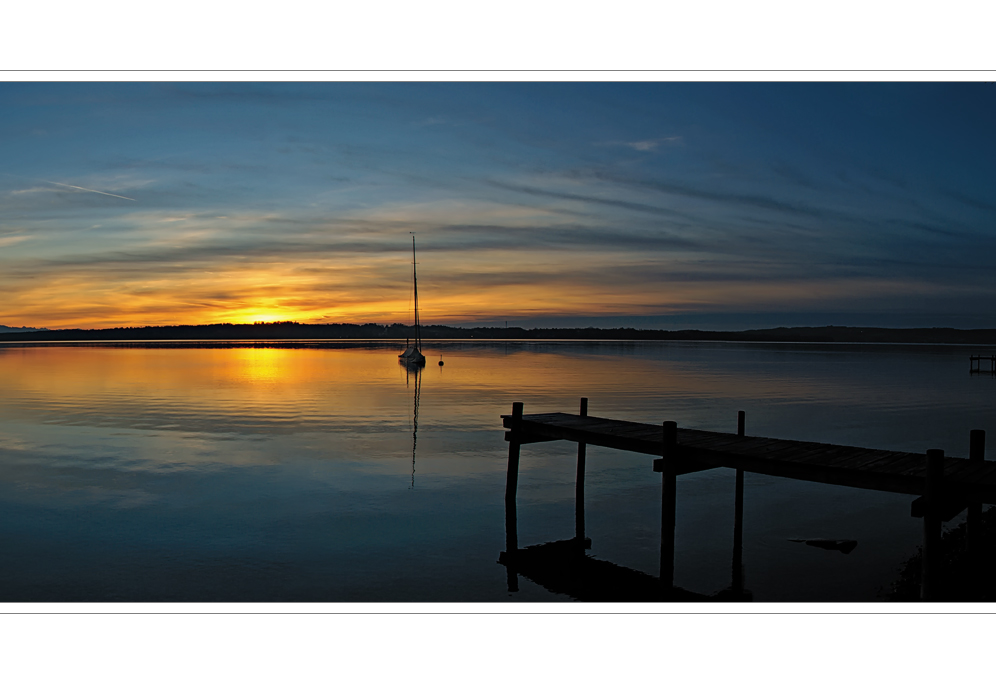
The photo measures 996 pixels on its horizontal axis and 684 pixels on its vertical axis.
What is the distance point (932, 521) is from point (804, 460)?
2.06 meters

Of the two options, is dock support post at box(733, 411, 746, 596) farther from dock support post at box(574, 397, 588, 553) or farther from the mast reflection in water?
the mast reflection in water

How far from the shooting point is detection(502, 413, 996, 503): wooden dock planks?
1096cm

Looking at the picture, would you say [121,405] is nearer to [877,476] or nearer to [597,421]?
[597,421]

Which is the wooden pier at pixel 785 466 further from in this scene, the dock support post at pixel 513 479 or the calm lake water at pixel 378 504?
the calm lake water at pixel 378 504

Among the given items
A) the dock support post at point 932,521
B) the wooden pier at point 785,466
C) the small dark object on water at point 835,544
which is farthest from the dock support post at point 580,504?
the dock support post at point 932,521

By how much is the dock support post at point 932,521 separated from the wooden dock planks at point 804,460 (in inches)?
10.1

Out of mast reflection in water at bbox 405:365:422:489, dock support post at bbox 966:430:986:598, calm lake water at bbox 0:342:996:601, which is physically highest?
dock support post at bbox 966:430:986:598

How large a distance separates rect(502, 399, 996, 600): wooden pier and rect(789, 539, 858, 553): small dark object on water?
1.40m

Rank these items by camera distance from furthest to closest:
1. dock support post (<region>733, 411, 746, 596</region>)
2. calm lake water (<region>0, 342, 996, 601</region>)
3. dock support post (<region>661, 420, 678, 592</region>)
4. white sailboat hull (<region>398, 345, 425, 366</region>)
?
white sailboat hull (<region>398, 345, 425, 366</region>) < dock support post (<region>661, 420, 678, 592</region>) < calm lake water (<region>0, 342, 996, 601</region>) < dock support post (<region>733, 411, 746, 596</region>)

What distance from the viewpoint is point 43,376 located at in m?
63.5

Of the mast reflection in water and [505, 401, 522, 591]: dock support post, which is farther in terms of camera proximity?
the mast reflection in water

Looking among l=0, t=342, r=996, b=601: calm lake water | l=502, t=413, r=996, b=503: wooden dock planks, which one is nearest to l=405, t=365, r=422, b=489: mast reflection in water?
l=0, t=342, r=996, b=601: calm lake water

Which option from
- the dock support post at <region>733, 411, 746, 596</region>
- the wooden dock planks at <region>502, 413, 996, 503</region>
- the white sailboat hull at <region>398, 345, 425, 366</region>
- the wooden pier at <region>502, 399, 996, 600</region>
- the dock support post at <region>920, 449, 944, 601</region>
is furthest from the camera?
the white sailboat hull at <region>398, 345, 425, 366</region>

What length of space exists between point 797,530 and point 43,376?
214 feet
